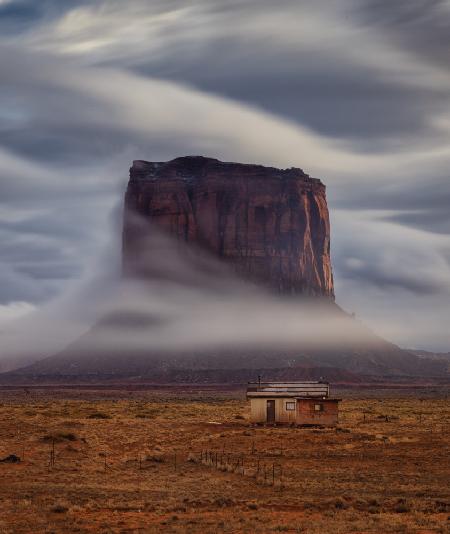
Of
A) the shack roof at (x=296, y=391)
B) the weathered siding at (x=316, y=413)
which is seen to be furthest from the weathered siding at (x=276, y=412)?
the weathered siding at (x=316, y=413)

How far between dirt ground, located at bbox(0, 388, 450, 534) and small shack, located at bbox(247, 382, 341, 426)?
2.07 meters

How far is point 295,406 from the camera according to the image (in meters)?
54.8

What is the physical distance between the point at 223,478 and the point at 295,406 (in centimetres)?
2446

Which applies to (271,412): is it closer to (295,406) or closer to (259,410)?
(259,410)

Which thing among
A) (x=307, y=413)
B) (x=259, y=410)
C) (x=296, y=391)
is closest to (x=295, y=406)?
(x=307, y=413)

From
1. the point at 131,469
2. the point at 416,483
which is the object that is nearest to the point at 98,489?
the point at 131,469

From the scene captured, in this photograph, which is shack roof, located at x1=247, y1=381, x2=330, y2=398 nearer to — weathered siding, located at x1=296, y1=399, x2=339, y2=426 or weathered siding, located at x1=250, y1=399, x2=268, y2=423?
weathered siding, located at x1=250, y1=399, x2=268, y2=423

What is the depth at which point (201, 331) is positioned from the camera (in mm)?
195000

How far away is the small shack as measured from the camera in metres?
54.4

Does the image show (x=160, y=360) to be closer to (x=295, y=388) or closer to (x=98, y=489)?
(x=295, y=388)

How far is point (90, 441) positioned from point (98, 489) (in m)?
15.4

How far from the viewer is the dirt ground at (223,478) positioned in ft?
74.9

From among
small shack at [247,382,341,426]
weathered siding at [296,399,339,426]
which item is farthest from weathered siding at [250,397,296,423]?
weathered siding at [296,399,339,426]

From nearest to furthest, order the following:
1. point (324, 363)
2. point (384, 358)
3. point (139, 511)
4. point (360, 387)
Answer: point (139, 511)
point (360, 387)
point (324, 363)
point (384, 358)
